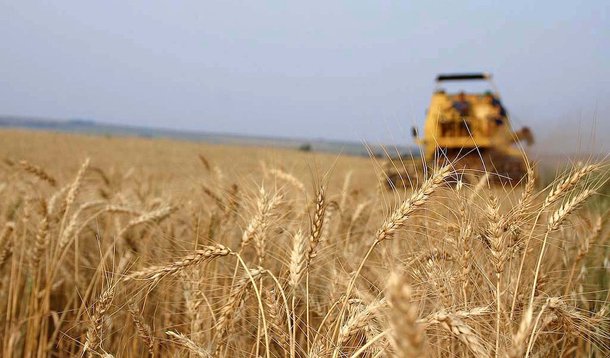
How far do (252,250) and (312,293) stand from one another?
694mm

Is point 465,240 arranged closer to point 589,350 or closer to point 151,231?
point 589,350

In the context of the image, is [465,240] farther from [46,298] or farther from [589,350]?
[46,298]

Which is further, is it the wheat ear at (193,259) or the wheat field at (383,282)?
the wheat ear at (193,259)

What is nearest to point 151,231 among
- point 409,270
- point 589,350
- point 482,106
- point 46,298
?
→ point 46,298

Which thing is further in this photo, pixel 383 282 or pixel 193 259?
pixel 383 282

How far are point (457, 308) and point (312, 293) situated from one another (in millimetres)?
1044

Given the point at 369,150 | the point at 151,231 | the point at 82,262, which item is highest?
the point at 369,150

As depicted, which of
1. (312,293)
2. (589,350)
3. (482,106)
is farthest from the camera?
(482,106)

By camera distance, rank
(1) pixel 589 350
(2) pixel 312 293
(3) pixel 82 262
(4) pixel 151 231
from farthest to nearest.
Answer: (3) pixel 82 262, (4) pixel 151 231, (2) pixel 312 293, (1) pixel 589 350

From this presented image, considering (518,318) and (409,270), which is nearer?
(518,318)

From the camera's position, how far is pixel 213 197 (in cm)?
282

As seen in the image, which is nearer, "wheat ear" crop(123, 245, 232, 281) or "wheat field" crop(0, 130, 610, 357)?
"wheat field" crop(0, 130, 610, 357)

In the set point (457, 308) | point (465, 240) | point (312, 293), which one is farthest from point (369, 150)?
point (312, 293)

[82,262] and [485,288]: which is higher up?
[485,288]
